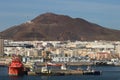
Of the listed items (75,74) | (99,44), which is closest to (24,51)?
(99,44)

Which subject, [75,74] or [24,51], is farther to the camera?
[24,51]

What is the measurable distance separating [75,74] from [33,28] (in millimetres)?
135330

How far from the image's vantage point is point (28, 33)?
185 m

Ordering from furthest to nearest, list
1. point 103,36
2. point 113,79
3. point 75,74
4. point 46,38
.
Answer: point 103,36 < point 46,38 < point 75,74 < point 113,79

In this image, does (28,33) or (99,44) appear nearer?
(99,44)

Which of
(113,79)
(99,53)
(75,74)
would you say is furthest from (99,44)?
(113,79)

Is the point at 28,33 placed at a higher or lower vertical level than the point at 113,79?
higher

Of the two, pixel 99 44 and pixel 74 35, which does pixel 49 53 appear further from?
pixel 74 35

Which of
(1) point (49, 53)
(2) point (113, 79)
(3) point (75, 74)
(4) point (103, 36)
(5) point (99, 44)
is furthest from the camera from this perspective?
(4) point (103, 36)

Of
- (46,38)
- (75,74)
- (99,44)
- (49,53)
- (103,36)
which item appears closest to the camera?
(75,74)

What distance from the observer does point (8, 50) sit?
120500mm

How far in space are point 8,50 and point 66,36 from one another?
73.1 meters

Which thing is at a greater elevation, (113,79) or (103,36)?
(103,36)

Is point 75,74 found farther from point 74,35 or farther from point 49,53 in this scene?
point 74,35
